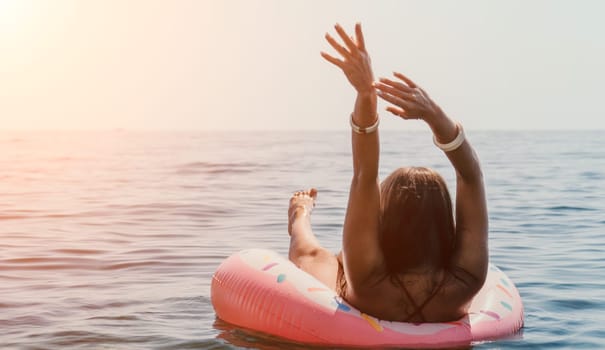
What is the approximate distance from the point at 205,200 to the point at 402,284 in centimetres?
1078

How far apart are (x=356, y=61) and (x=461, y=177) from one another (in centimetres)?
88

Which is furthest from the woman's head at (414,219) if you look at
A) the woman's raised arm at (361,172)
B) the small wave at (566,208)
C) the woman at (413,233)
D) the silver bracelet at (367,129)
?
the small wave at (566,208)

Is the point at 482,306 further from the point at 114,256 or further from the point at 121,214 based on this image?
the point at 121,214

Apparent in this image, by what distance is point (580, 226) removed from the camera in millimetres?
11891

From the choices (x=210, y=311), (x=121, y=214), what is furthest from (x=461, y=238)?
(x=121, y=214)

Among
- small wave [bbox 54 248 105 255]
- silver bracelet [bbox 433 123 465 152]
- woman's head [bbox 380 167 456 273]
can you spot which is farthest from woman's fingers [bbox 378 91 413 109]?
small wave [bbox 54 248 105 255]

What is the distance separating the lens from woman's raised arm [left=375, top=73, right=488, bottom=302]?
4363mm

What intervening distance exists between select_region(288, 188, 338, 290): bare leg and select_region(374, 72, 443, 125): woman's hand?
5.30ft

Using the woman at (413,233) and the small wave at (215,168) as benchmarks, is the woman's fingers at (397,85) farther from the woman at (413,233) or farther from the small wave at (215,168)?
the small wave at (215,168)

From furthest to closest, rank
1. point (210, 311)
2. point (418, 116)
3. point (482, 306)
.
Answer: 1. point (210, 311)
2. point (482, 306)
3. point (418, 116)

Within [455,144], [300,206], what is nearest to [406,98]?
[455,144]

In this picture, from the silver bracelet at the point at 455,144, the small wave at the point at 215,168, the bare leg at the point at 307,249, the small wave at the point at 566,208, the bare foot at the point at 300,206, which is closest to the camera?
the silver bracelet at the point at 455,144

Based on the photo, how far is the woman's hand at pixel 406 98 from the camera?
434 cm

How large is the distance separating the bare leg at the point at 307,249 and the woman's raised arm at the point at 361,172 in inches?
27.0
